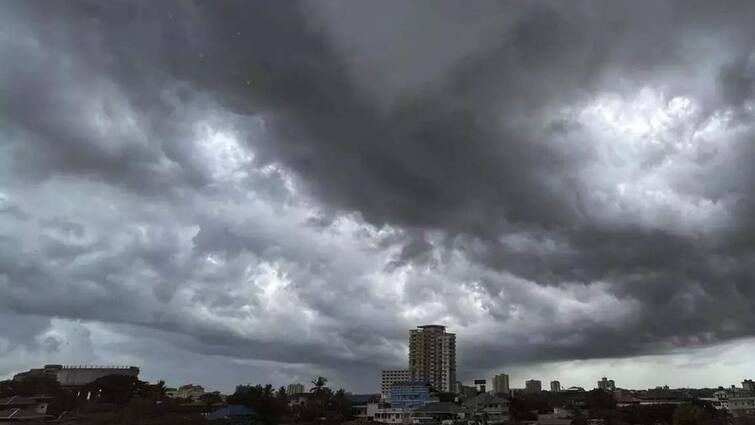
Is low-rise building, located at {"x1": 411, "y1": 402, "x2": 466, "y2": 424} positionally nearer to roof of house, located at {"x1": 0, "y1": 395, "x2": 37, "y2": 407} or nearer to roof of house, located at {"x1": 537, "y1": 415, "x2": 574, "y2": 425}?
roof of house, located at {"x1": 537, "y1": 415, "x2": 574, "y2": 425}

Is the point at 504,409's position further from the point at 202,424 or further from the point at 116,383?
the point at 116,383

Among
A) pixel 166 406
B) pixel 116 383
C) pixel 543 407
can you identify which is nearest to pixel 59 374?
pixel 116 383

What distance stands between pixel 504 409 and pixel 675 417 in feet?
153

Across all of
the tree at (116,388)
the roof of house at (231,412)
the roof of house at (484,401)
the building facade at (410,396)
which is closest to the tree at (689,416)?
the roof of house at (484,401)

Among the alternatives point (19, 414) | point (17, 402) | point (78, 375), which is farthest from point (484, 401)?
point (78, 375)

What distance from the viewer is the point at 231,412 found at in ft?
365

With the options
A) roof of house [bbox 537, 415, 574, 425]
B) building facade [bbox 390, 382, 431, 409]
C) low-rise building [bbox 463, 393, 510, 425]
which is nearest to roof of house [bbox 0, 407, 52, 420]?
building facade [bbox 390, 382, 431, 409]

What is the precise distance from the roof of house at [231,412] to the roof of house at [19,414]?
29.5 m

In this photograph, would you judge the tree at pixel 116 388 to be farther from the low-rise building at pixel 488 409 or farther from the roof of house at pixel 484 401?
the roof of house at pixel 484 401

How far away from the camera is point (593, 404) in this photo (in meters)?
150

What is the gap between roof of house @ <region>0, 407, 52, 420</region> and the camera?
4010 inches

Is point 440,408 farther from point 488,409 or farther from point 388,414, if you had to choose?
point 388,414

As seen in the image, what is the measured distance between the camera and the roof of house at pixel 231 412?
354ft

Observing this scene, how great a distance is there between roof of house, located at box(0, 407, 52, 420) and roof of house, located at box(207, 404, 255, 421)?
29.5 m
